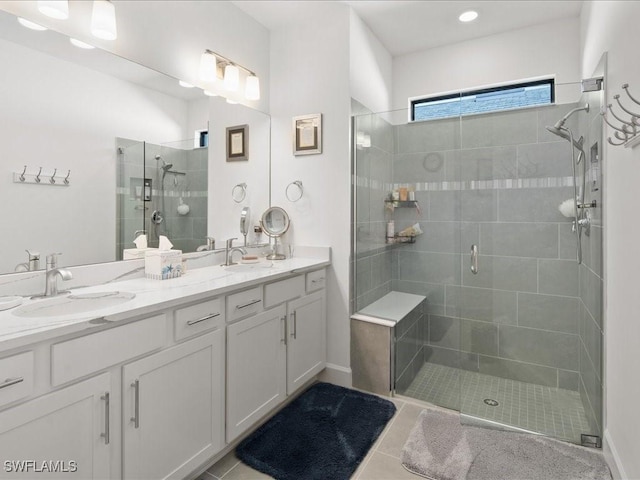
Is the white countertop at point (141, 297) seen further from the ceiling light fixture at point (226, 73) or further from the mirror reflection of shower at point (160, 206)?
the ceiling light fixture at point (226, 73)

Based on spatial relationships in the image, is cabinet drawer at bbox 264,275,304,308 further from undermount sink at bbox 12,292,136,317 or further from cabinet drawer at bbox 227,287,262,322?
undermount sink at bbox 12,292,136,317

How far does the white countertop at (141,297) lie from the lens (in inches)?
42.2

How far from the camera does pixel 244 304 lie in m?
1.88

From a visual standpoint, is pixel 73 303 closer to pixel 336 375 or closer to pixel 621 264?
pixel 336 375

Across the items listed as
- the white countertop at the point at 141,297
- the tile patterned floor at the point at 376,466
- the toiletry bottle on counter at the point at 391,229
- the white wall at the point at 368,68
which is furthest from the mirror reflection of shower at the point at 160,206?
the toiletry bottle on counter at the point at 391,229

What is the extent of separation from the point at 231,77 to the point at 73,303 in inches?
72.0

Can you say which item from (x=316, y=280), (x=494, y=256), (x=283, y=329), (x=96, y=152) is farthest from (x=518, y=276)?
(x=96, y=152)

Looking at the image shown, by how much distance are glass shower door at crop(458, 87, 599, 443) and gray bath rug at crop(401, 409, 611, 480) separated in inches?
5.2

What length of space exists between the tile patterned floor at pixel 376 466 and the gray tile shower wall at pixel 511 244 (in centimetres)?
79

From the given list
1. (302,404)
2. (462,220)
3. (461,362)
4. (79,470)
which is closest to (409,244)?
(462,220)

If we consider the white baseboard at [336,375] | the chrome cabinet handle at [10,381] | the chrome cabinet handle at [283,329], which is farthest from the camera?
the white baseboard at [336,375]

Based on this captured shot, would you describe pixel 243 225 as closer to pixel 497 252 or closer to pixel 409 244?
pixel 409 244

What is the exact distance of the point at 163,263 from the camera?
194cm

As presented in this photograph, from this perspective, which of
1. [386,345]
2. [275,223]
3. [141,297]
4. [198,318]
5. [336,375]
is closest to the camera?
[141,297]
